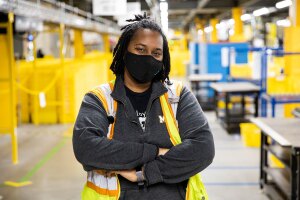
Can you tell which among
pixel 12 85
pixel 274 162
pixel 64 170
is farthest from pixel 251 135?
pixel 12 85

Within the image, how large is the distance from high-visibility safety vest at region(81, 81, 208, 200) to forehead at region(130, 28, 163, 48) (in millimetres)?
242

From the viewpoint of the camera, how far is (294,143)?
171 inches

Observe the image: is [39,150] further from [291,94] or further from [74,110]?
[291,94]

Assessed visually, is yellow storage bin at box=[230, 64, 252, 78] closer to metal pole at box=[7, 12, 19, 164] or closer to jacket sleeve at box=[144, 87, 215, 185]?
metal pole at box=[7, 12, 19, 164]

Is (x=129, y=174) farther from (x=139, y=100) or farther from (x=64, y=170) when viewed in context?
(x=64, y=170)

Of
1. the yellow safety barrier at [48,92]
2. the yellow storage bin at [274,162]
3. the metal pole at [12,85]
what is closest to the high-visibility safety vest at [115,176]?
the yellow storage bin at [274,162]

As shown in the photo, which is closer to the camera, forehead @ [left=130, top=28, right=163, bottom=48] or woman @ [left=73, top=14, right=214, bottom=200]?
woman @ [left=73, top=14, right=214, bottom=200]

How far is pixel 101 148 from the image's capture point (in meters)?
2.14

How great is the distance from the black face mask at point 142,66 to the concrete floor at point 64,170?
389 cm

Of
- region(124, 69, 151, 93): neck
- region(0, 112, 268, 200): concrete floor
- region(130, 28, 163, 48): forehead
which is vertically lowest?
region(0, 112, 268, 200): concrete floor

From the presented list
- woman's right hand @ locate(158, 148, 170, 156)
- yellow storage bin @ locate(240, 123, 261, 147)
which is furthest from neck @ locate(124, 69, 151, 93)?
yellow storage bin @ locate(240, 123, 261, 147)

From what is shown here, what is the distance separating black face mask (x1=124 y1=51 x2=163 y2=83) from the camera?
2205mm

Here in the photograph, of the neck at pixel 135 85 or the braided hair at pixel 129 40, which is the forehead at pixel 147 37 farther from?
the neck at pixel 135 85

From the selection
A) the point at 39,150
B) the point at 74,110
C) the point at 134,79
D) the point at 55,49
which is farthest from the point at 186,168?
the point at 55,49
